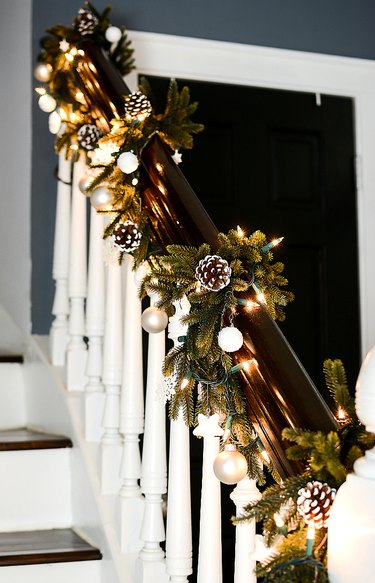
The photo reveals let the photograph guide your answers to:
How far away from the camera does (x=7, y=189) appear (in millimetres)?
2850

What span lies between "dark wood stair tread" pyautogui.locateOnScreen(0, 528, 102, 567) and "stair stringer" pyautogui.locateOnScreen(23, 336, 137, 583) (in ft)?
0.09

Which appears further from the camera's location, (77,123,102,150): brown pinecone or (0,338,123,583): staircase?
(77,123,102,150): brown pinecone

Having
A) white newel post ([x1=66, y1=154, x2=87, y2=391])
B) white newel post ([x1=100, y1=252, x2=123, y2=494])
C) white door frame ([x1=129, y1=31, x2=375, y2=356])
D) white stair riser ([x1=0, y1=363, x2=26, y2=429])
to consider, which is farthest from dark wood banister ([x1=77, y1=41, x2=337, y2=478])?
white door frame ([x1=129, y1=31, x2=375, y2=356])

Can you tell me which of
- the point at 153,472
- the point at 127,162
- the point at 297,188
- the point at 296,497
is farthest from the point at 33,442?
the point at 297,188

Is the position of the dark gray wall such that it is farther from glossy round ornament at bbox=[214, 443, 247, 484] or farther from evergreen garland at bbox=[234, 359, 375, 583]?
evergreen garland at bbox=[234, 359, 375, 583]

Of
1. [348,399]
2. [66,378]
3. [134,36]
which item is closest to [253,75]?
[134,36]

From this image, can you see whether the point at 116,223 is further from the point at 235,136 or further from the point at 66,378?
the point at 235,136

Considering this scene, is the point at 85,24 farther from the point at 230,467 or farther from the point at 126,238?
the point at 230,467

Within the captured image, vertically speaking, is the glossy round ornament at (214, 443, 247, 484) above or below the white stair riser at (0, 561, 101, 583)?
above

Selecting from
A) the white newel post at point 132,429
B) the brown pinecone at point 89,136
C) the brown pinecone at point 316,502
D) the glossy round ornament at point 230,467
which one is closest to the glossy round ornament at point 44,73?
the brown pinecone at point 89,136

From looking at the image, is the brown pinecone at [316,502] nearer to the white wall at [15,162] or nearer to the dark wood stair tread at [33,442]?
the dark wood stair tread at [33,442]

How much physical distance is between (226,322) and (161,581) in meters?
0.57

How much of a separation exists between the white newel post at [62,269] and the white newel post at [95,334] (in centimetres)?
26

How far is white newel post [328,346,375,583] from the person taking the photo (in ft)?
2.52
